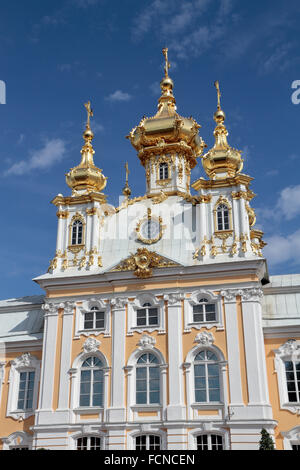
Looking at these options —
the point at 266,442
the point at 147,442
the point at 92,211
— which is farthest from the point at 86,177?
the point at 266,442

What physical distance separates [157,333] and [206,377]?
329 cm

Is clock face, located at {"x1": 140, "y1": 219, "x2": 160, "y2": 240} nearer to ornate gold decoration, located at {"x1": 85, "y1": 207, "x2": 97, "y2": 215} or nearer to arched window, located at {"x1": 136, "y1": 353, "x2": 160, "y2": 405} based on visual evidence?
ornate gold decoration, located at {"x1": 85, "y1": 207, "x2": 97, "y2": 215}

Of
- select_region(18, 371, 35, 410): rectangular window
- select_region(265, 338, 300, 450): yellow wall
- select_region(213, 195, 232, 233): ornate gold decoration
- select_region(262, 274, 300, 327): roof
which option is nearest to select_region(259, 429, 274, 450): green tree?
select_region(265, 338, 300, 450): yellow wall

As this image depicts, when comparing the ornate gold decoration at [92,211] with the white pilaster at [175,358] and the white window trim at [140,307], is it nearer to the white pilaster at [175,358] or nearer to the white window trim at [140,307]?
the white window trim at [140,307]

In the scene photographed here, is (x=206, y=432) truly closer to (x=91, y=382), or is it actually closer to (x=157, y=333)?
(x=157, y=333)

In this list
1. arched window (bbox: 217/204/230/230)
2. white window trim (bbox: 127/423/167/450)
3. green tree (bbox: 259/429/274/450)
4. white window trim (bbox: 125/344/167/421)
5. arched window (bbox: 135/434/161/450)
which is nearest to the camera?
green tree (bbox: 259/429/274/450)

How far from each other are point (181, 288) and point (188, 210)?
5.01 meters

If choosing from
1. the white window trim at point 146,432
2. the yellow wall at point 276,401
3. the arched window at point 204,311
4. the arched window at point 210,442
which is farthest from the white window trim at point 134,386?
the yellow wall at point 276,401

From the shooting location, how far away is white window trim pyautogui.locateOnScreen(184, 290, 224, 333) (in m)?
28.2

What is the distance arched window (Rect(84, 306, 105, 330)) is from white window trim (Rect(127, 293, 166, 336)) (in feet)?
5.26

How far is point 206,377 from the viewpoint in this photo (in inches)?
1075

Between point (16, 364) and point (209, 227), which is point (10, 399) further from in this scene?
point (209, 227)

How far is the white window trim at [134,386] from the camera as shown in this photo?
27.2 metres
